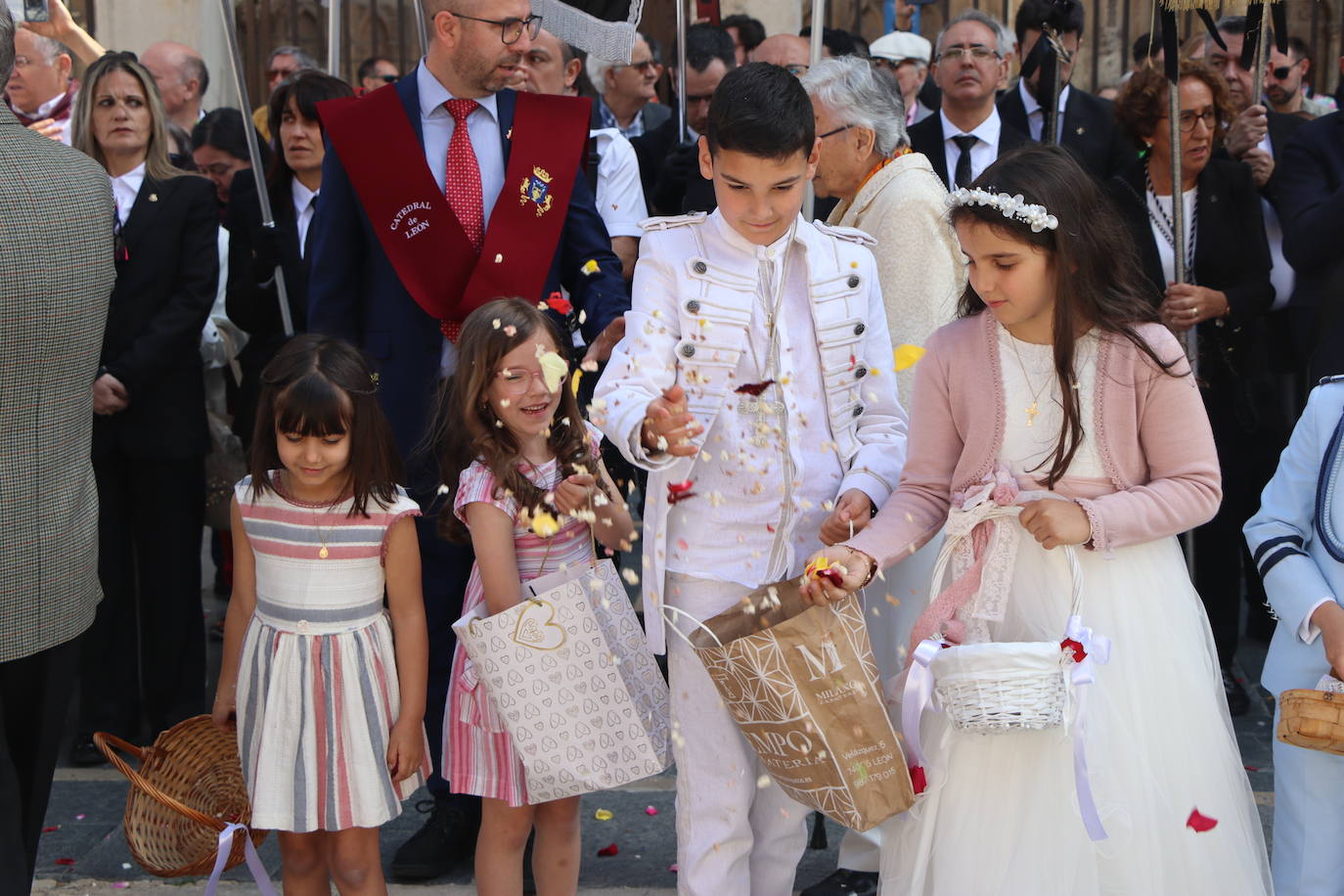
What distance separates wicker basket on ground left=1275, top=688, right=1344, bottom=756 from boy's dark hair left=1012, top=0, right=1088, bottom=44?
3657 millimetres

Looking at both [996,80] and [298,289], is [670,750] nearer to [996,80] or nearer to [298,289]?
[298,289]

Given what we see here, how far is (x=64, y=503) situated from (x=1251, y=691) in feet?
13.7

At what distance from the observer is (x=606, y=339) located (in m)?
3.91

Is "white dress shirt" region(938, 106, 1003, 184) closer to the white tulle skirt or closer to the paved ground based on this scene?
the paved ground

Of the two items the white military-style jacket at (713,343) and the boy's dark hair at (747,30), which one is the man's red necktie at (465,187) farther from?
the boy's dark hair at (747,30)

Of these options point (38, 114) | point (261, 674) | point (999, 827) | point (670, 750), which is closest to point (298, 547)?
point (261, 674)

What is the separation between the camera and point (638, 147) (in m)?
6.56

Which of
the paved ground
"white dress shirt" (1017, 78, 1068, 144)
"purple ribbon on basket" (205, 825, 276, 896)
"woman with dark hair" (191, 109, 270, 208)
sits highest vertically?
"white dress shirt" (1017, 78, 1068, 144)

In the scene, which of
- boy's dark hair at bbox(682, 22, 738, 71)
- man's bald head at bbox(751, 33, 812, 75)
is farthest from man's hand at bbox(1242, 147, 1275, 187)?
boy's dark hair at bbox(682, 22, 738, 71)

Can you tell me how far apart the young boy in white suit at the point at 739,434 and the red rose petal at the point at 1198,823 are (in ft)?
2.85

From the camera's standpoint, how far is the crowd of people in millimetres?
3014

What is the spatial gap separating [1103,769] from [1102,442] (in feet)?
2.15

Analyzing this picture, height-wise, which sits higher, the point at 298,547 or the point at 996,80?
the point at 996,80

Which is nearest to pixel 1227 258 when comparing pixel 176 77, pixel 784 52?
pixel 784 52
